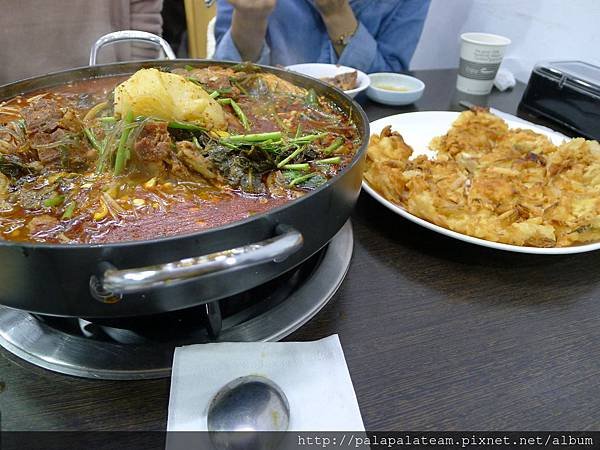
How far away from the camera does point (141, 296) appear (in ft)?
2.67

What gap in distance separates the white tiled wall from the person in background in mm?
2686

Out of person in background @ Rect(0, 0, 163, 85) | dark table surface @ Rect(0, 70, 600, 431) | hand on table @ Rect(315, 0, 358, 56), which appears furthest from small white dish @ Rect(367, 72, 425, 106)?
person in background @ Rect(0, 0, 163, 85)

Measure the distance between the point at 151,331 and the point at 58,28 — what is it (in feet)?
7.49

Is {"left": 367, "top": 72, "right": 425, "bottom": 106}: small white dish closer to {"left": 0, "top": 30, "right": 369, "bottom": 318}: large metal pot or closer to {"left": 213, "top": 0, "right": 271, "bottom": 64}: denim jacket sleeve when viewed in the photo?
{"left": 213, "top": 0, "right": 271, "bottom": 64}: denim jacket sleeve

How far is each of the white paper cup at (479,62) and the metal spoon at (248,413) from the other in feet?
7.72

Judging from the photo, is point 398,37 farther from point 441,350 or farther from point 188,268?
point 188,268

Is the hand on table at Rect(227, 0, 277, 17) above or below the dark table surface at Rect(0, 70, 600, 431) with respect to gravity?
above

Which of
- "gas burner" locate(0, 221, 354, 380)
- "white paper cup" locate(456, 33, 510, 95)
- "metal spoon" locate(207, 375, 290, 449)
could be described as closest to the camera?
"metal spoon" locate(207, 375, 290, 449)

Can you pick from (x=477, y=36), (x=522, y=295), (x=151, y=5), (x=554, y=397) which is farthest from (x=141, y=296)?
(x=477, y=36)

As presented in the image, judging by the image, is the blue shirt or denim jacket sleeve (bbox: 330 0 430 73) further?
denim jacket sleeve (bbox: 330 0 430 73)

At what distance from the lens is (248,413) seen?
84 centimetres

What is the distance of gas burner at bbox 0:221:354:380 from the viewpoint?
0.97 metres

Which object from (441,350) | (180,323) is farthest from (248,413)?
(441,350)

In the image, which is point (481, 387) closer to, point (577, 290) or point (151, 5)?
point (577, 290)
